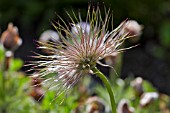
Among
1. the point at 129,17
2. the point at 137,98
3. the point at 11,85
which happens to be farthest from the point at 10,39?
the point at 129,17

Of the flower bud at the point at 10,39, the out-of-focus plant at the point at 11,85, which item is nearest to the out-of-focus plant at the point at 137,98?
the out-of-focus plant at the point at 11,85

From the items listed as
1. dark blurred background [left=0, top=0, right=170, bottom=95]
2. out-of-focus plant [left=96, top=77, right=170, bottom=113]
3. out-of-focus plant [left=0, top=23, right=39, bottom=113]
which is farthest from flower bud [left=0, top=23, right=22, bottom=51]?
dark blurred background [left=0, top=0, right=170, bottom=95]

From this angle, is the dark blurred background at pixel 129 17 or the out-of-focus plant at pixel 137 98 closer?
the out-of-focus plant at pixel 137 98

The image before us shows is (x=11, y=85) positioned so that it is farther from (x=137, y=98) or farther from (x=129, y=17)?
(x=129, y=17)

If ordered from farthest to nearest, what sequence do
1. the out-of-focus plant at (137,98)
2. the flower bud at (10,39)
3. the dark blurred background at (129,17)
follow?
1. the dark blurred background at (129,17)
2. the flower bud at (10,39)
3. the out-of-focus plant at (137,98)

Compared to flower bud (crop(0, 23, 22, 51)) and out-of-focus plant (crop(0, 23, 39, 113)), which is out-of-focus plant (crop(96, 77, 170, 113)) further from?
flower bud (crop(0, 23, 22, 51))

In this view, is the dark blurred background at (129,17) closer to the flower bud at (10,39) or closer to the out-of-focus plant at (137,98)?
the out-of-focus plant at (137,98)

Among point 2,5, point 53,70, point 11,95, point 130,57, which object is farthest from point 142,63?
point 53,70

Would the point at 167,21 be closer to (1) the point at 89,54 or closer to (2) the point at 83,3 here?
(2) the point at 83,3
